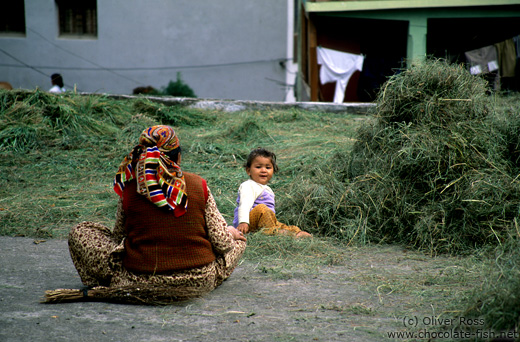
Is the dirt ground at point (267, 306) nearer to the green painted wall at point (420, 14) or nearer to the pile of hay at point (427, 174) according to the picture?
the pile of hay at point (427, 174)

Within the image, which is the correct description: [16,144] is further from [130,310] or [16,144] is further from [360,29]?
[360,29]

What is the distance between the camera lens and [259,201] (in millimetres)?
4715

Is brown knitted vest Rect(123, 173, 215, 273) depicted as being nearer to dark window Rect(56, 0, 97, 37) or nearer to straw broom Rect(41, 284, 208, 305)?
→ straw broom Rect(41, 284, 208, 305)

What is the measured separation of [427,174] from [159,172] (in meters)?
2.51

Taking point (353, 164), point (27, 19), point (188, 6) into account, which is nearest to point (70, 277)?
point (353, 164)


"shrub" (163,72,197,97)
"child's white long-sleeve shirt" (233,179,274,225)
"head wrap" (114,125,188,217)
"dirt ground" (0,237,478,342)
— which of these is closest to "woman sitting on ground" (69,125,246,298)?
"head wrap" (114,125,188,217)

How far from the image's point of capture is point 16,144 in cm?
773

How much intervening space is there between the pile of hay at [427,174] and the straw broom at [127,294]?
185 cm

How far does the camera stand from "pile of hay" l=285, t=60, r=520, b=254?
432 cm

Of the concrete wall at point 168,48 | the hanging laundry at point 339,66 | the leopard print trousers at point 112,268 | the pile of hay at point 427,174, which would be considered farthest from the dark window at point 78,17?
the leopard print trousers at point 112,268

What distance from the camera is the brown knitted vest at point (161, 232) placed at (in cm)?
312

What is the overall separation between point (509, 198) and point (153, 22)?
15.2 m

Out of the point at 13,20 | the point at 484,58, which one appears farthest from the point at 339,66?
the point at 13,20

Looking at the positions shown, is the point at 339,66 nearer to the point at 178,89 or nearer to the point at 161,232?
the point at 178,89
